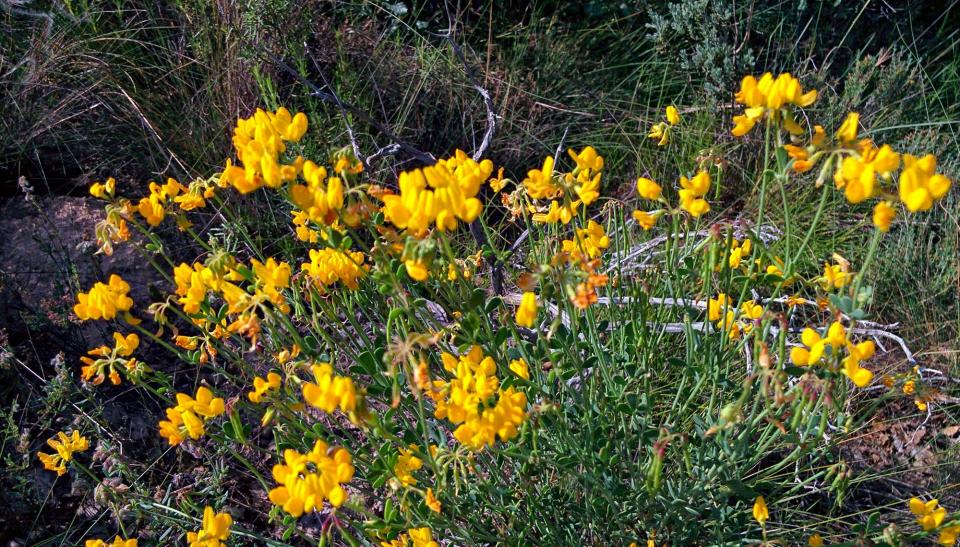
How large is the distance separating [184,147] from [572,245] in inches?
92.8

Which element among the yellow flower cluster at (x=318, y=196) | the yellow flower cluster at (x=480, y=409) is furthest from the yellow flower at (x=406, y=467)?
the yellow flower cluster at (x=318, y=196)

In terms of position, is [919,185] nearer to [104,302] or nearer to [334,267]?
[334,267]

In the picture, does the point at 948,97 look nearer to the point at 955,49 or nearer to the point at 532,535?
the point at 955,49

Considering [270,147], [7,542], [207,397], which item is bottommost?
[7,542]

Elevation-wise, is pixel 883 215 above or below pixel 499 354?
above

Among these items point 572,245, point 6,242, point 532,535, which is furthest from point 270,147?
point 6,242

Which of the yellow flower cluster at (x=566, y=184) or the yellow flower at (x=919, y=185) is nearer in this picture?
the yellow flower at (x=919, y=185)

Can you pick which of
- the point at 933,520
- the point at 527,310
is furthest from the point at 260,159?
the point at 933,520

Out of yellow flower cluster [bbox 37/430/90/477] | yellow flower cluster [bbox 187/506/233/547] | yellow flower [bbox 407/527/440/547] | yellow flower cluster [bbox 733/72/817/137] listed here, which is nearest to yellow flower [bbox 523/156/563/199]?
yellow flower cluster [bbox 733/72/817/137]

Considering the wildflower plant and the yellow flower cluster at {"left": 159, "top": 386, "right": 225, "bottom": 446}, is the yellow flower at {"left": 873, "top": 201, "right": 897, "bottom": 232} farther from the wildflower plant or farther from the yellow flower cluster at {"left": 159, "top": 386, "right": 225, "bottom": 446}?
the yellow flower cluster at {"left": 159, "top": 386, "right": 225, "bottom": 446}

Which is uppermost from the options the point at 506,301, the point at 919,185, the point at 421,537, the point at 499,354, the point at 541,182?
the point at 919,185

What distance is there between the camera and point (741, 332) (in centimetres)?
239

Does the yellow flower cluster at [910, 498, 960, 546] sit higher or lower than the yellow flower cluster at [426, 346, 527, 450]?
lower

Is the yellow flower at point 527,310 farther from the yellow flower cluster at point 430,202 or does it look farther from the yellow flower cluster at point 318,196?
the yellow flower cluster at point 318,196
